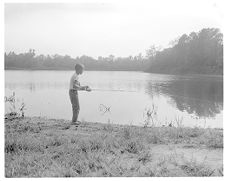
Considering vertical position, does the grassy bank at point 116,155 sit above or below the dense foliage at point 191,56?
below

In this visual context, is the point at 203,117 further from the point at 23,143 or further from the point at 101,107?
the point at 23,143

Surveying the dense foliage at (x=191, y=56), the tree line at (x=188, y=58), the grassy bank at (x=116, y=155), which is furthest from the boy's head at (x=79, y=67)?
the dense foliage at (x=191, y=56)

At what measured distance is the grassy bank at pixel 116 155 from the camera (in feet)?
11.6

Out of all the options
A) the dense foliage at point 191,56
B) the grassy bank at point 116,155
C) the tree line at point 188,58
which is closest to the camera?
the grassy bank at point 116,155

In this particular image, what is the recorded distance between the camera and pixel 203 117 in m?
9.47

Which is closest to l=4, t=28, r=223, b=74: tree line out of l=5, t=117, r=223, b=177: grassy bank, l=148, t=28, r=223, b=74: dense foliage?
l=148, t=28, r=223, b=74: dense foliage

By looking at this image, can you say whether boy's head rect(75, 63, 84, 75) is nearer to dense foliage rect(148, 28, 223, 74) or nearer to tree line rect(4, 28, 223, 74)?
tree line rect(4, 28, 223, 74)

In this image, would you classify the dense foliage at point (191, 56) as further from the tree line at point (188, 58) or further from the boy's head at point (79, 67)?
the boy's head at point (79, 67)

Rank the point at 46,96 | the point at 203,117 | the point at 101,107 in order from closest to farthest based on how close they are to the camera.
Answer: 1. the point at 203,117
2. the point at 101,107
3. the point at 46,96

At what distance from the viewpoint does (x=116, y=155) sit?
13.3 feet

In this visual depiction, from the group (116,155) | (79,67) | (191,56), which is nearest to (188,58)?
(191,56)

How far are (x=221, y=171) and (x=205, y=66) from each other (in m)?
32.9

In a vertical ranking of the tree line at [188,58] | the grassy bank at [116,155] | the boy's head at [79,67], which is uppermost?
the tree line at [188,58]

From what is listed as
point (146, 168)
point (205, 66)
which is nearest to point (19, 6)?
point (146, 168)
